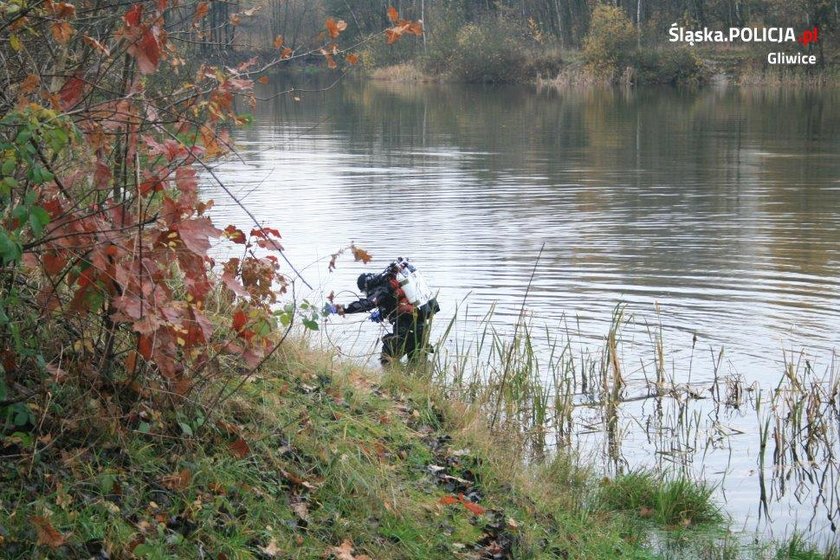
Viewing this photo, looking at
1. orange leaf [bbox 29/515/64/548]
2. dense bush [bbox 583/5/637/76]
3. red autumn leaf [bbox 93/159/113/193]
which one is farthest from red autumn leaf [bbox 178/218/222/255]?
dense bush [bbox 583/5/637/76]

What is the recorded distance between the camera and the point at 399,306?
29.5 ft

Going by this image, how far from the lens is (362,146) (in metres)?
32.4

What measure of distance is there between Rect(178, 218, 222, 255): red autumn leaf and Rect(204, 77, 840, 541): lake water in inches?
68.2

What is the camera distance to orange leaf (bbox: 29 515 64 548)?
14.1 ft

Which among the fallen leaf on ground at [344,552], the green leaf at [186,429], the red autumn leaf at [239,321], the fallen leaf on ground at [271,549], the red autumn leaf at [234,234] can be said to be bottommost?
the fallen leaf on ground at [344,552]

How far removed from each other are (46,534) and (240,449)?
132cm

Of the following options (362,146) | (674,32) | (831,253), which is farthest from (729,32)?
(831,253)

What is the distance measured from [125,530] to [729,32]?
68894 mm

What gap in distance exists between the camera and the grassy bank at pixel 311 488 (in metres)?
4.76

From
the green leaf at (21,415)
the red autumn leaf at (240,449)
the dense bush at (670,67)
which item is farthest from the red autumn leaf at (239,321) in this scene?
the dense bush at (670,67)

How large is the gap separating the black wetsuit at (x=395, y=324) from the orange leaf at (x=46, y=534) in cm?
455

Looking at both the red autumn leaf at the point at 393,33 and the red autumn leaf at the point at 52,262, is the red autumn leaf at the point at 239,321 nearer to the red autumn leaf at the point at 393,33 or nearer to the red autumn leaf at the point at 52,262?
the red autumn leaf at the point at 52,262

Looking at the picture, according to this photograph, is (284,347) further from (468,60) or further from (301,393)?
(468,60)

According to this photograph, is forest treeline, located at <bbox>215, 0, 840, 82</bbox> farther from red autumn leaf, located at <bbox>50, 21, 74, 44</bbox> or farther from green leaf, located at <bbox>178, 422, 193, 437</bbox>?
red autumn leaf, located at <bbox>50, 21, 74, 44</bbox>
